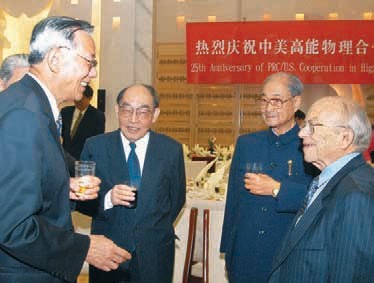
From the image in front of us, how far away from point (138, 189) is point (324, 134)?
1.09m

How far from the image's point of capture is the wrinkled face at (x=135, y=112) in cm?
288

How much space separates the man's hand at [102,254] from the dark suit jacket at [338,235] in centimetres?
66

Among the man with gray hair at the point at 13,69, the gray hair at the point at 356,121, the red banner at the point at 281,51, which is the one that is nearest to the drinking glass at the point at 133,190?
the man with gray hair at the point at 13,69

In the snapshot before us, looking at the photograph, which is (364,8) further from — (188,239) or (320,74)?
(188,239)

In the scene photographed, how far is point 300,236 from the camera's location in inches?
77.9

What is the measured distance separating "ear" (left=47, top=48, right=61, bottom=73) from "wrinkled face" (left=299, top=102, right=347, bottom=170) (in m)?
1.04

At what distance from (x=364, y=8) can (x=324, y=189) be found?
8142 millimetres

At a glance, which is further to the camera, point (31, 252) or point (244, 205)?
point (244, 205)

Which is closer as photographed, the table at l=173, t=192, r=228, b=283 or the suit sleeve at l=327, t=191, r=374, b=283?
the suit sleeve at l=327, t=191, r=374, b=283

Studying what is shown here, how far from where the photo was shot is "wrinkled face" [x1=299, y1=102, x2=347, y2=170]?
207cm

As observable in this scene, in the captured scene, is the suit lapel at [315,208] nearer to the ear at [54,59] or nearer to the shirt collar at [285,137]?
the shirt collar at [285,137]

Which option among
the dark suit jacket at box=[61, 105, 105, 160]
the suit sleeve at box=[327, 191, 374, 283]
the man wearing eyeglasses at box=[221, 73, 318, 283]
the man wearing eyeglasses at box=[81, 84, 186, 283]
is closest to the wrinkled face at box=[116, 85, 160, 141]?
the man wearing eyeglasses at box=[81, 84, 186, 283]

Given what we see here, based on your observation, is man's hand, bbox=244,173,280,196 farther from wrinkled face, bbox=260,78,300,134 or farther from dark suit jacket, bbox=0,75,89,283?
dark suit jacket, bbox=0,75,89,283

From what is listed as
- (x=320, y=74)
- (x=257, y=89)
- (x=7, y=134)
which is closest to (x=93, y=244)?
(x=7, y=134)
